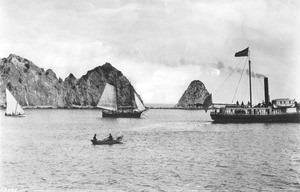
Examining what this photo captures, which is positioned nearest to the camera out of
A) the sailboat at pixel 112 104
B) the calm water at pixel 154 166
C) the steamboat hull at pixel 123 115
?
the calm water at pixel 154 166

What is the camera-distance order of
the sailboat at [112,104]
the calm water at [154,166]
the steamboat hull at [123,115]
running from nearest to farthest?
the calm water at [154,166] → the sailboat at [112,104] → the steamboat hull at [123,115]

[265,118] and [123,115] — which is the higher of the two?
[123,115]

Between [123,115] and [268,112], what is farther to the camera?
[123,115]

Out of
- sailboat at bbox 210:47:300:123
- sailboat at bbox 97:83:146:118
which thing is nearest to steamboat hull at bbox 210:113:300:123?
sailboat at bbox 210:47:300:123

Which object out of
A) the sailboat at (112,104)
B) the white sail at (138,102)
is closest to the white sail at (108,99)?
the sailboat at (112,104)

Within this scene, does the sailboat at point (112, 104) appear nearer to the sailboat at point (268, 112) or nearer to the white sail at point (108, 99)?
the white sail at point (108, 99)

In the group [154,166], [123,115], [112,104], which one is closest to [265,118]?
[112,104]

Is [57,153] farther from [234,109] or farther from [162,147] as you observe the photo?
[234,109]

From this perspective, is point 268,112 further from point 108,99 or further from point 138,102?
point 108,99
